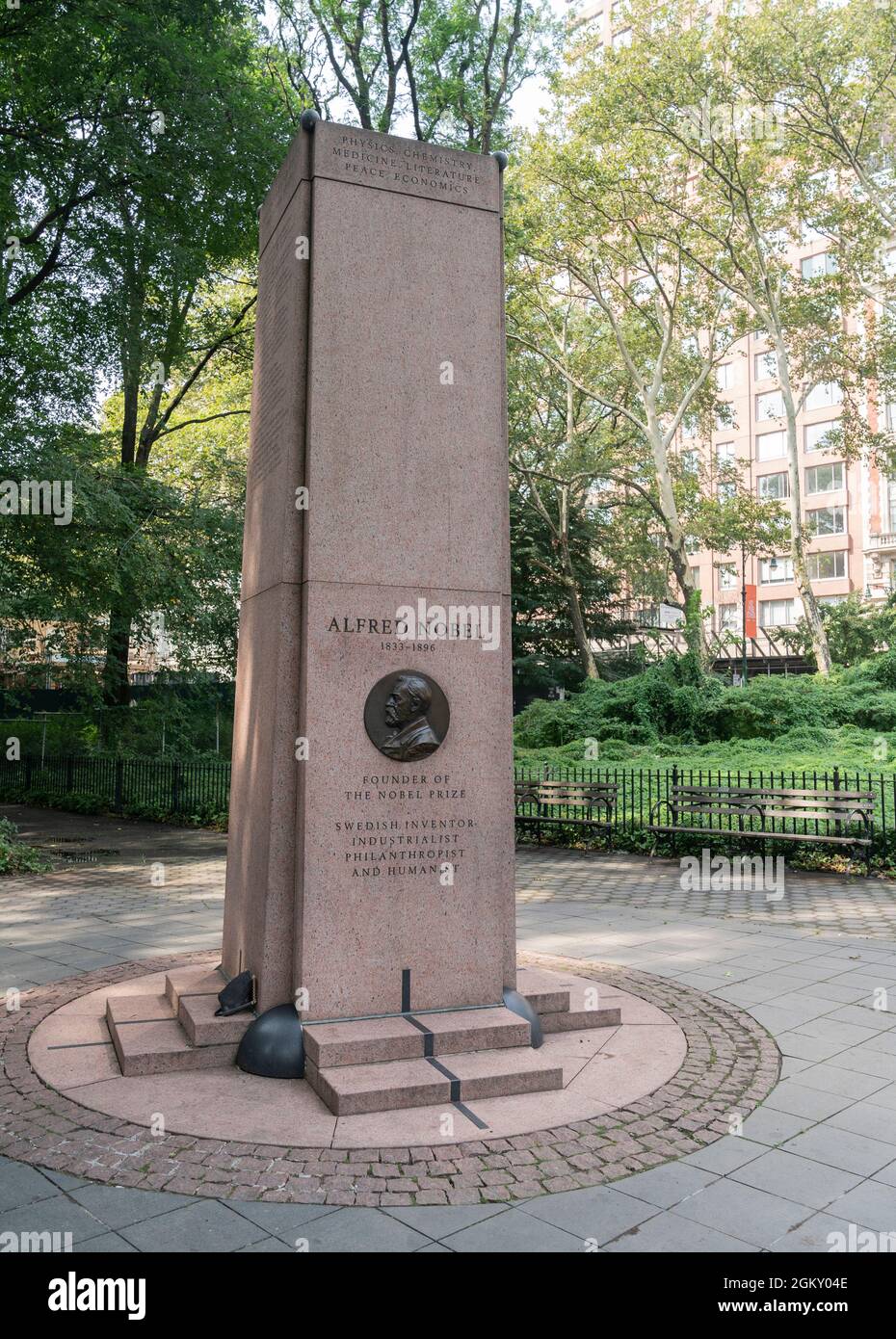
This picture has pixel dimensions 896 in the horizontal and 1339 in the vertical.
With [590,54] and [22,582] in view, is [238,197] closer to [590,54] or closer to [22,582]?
[22,582]

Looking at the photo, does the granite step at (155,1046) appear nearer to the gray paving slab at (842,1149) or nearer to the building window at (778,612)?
the gray paving slab at (842,1149)

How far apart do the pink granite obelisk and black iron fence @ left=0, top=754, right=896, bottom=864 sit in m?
7.38

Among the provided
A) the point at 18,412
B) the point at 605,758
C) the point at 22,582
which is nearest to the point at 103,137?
the point at 18,412

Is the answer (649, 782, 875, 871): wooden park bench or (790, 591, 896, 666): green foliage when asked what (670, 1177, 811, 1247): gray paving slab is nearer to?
(649, 782, 875, 871): wooden park bench

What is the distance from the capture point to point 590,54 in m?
26.8

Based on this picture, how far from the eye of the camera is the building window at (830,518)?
5572 cm

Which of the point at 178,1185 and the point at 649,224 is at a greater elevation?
the point at 649,224

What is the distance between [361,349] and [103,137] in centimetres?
1177

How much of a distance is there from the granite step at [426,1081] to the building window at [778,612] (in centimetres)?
5531

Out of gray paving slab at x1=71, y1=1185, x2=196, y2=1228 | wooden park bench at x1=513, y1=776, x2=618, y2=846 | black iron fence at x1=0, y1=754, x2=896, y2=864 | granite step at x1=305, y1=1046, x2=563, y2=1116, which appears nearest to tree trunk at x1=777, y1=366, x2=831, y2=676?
black iron fence at x1=0, y1=754, x2=896, y2=864

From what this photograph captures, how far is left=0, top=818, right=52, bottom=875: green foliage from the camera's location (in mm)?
12875

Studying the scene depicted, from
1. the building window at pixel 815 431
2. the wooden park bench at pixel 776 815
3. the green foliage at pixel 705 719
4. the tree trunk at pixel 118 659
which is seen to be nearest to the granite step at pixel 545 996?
the wooden park bench at pixel 776 815

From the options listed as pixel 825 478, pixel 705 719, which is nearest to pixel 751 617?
pixel 825 478
